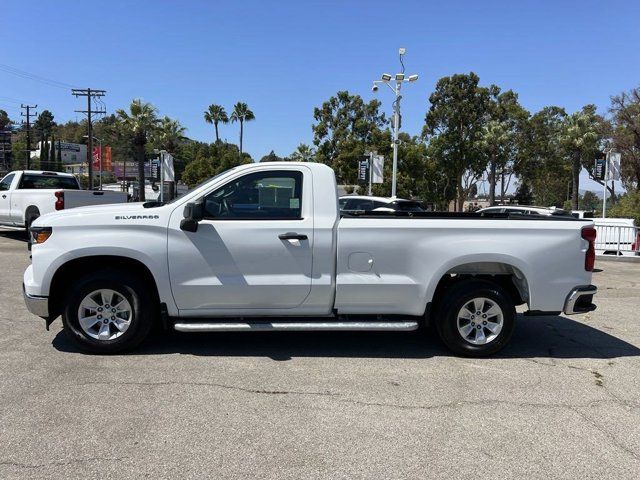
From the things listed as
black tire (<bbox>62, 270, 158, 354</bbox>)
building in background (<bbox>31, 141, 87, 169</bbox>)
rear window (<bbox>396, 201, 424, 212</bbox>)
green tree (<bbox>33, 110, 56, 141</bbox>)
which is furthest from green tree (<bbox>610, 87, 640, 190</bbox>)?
green tree (<bbox>33, 110, 56, 141</bbox>)

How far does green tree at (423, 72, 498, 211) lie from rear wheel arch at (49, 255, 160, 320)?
43.4 metres

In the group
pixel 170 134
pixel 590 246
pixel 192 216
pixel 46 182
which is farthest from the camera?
pixel 170 134

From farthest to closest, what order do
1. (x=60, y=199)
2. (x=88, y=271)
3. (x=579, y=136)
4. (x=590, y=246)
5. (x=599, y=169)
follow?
(x=579, y=136) → (x=599, y=169) → (x=60, y=199) → (x=590, y=246) → (x=88, y=271)

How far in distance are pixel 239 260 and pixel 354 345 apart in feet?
5.66

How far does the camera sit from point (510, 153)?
2005 inches

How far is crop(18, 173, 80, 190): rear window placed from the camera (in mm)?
14922

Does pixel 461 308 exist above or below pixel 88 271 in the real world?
below

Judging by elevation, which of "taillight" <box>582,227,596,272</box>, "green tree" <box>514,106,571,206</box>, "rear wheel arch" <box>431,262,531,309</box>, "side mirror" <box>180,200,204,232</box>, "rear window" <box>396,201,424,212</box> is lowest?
"rear wheel arch" <box>431,262,531,309</box>

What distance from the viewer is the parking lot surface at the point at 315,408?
3.42 m

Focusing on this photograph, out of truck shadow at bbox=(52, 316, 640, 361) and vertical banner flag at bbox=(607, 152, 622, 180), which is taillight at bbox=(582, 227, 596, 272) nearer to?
truck shadow at bbox=(52, 316, 640, 361)

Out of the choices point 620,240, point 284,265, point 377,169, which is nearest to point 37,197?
point 284,265

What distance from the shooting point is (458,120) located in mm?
45812

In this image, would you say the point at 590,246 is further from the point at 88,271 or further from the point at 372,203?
the point at 372,203

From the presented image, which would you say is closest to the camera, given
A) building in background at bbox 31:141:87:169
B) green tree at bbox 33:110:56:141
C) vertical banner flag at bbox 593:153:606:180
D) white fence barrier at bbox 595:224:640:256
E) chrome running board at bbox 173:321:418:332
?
chrome running board at bbox 173:321:418:332
